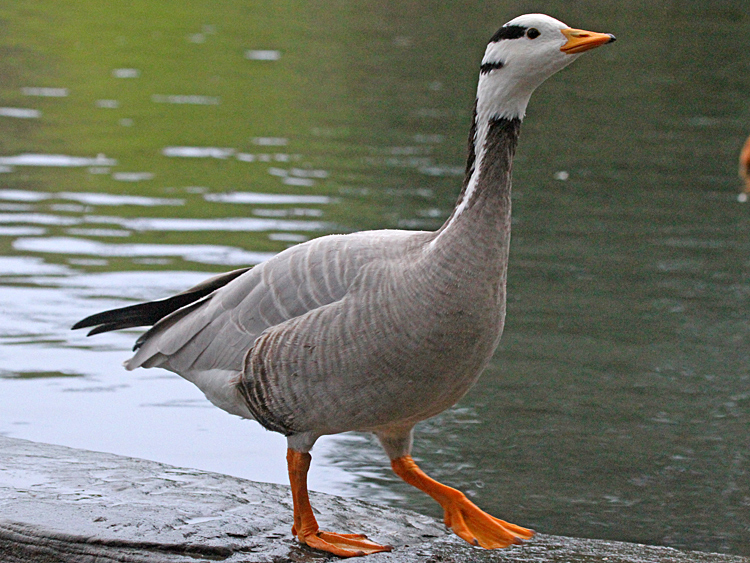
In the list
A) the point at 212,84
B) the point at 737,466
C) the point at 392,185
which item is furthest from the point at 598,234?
the point at 212,84

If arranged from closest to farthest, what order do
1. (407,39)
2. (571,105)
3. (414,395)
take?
(414,395)
(571,105)
(407,39)

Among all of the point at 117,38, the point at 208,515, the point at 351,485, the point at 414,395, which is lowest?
the point at 351,485

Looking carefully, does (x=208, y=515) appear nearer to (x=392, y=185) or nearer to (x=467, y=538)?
(x=467, y=538)

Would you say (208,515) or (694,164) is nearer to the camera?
(208,515)

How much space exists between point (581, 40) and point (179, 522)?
3.00 meters

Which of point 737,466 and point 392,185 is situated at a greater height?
point 392,185

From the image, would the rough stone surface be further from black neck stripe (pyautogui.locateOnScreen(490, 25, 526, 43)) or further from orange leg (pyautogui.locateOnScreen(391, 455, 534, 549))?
black neck stripe (pyautogui.locateOnScreen(490, 25, 526, 43))

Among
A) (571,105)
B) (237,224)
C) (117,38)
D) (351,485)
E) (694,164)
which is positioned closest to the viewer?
(351,485)

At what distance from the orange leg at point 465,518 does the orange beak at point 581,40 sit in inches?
91.0

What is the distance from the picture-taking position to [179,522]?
546cm

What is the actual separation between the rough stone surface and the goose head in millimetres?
2276

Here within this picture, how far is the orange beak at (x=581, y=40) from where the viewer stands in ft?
15.6

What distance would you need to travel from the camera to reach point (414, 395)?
5.09 m

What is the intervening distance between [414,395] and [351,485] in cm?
244
